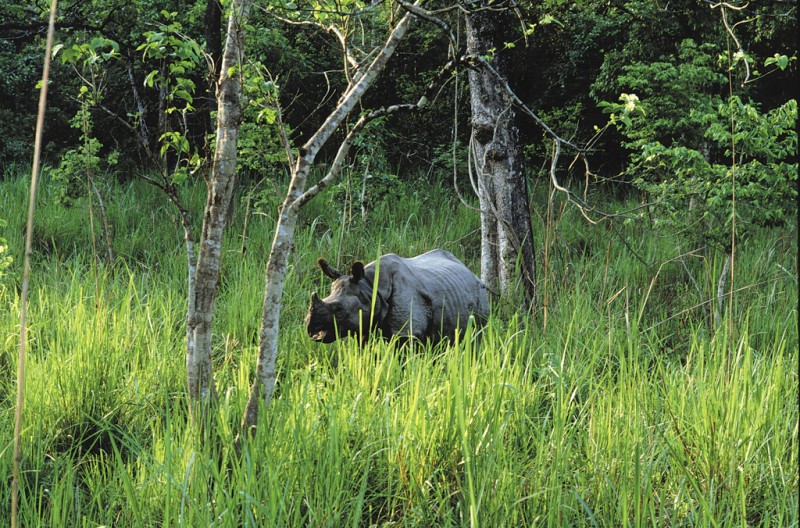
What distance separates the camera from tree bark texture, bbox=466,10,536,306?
5.41 m

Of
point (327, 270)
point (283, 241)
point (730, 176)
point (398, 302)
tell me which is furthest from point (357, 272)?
point (730, 176)

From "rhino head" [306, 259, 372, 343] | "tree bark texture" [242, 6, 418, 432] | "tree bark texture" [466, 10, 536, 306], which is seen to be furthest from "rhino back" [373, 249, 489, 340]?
"tree bark texture" [242, 6, 418, 432]

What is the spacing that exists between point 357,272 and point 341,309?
0.20m

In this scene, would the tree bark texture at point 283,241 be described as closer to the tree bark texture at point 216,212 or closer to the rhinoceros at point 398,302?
the tree bark texture at point 216,212

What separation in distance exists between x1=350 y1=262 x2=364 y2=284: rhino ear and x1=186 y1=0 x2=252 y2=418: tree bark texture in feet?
3.69

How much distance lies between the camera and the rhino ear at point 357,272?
151 inches

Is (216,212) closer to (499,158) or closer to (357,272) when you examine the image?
(357,272)

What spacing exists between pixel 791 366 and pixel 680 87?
4.34m

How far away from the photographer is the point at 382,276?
157 inches

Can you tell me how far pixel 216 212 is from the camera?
2.74 metres

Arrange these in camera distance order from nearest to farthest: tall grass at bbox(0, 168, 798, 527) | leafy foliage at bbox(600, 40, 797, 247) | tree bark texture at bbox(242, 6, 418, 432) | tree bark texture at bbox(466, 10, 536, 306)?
1. tall grass at bbox(0, 168, 798, 527)
2. tree bark texture at bbox(242, 6, 418, 432)
3. leafy foliage at bbox(600, 40, 797, 247)
4. tree bark texture at bbox(466, 10, 536, 306)

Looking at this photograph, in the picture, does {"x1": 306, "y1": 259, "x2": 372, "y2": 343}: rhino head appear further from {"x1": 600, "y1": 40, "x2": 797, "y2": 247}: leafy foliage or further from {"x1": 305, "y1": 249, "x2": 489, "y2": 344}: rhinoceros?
{"x1": 600, "y1": 40, "x2": 797, "y2": 247}: leafy foliage

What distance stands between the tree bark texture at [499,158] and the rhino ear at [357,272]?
1693 mm

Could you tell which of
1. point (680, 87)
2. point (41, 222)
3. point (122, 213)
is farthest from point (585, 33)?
point (41, 222)
